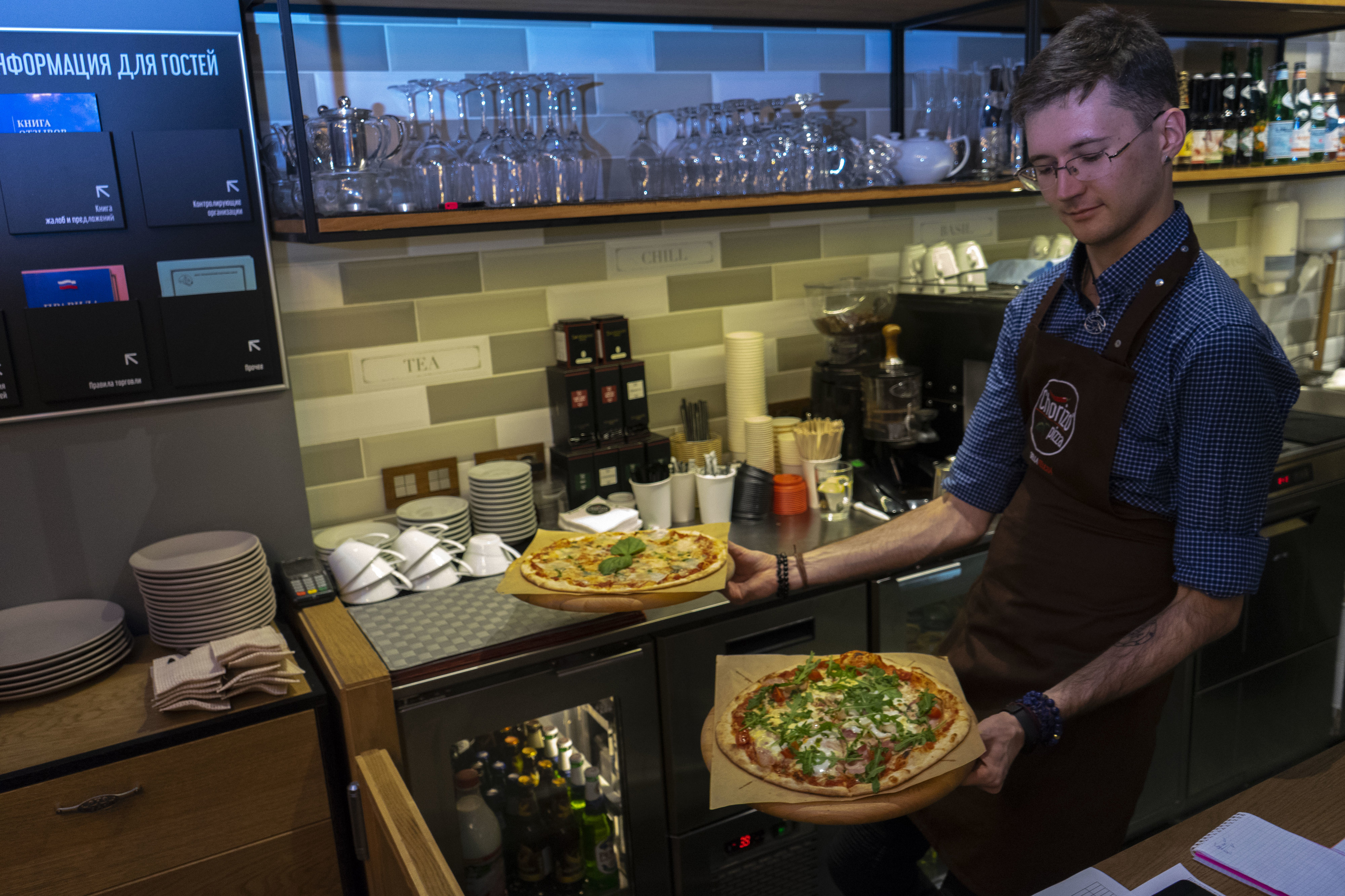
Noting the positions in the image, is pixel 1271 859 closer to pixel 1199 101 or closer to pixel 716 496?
pixel 716 496

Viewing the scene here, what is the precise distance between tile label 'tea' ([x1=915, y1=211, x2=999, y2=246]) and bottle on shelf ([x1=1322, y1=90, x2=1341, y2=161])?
4.02 ft

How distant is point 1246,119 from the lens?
134 inches

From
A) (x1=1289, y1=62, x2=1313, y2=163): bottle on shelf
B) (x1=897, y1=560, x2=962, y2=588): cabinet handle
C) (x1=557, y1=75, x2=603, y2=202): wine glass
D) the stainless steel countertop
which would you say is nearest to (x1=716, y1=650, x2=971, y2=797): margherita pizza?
the stainless steel countertop

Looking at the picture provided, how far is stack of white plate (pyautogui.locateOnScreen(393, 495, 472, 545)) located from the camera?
236cm

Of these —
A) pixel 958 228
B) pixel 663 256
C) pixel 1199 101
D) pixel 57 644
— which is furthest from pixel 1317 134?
pixel 57 644

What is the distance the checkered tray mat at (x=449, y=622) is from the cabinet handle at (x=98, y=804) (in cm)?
47

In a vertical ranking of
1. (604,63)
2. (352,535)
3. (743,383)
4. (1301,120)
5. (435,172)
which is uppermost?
(604,63)

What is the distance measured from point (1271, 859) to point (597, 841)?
56.3 inches

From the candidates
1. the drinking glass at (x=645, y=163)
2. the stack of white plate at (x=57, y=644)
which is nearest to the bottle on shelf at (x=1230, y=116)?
the drinking glass at (x=645, y=163)

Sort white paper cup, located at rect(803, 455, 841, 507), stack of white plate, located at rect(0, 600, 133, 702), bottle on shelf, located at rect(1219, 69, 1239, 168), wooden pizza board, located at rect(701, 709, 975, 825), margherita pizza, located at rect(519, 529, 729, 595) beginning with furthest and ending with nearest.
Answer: bottle on shelf, located at rect(1219, 69, 1239, 168)
white paper cup, located at rect(803, 455, 841, 507)
margherita pizza, located at rect(519, 529, 729, 595)
stack of white plate, located at rect(0, 600, 133, 702)
wooden pizza board, located at rect(701, 709, 975, 825)

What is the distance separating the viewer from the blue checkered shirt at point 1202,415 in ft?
4.72

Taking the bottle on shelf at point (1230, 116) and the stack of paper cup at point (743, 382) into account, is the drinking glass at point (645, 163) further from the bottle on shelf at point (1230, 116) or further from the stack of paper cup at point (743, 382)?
the bottle on shelf at point (1230, 116)

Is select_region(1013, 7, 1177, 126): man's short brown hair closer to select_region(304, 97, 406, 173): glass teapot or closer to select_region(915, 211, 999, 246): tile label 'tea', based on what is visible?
select_region(304, 97, 406, 173): glass teapot

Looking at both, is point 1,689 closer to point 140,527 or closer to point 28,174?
point 140,527
